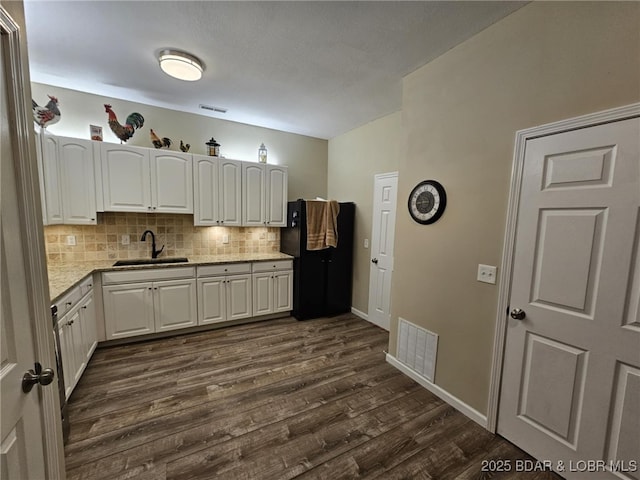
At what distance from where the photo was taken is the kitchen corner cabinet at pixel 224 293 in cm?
317

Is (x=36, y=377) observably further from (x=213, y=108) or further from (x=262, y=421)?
(x=213, y=108)

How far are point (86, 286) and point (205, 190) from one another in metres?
1.57

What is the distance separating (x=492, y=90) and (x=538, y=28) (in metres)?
0.35

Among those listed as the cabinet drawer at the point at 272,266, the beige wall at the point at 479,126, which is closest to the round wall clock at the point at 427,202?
the beige wall at the point at 479,126

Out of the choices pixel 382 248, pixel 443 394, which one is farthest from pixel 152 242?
pixel 443 394

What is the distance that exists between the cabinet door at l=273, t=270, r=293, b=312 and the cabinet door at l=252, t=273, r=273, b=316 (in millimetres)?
60

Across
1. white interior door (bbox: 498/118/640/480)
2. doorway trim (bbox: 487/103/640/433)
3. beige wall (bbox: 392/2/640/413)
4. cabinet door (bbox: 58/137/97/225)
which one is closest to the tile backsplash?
cabinet door (bbox: 58/137/97/225)

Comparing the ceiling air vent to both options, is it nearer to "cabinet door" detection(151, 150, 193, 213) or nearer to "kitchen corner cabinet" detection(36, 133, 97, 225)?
"cabinet door" detection(151, 150, 193, 213)

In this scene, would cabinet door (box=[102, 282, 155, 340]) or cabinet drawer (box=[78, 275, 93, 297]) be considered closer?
cabinet drawer (box=[78, 275, 93, 297])

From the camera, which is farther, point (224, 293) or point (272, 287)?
point (272, 287)

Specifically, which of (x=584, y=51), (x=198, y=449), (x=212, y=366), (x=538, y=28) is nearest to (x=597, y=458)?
(x=584, y=51)

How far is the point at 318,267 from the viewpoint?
3.70m

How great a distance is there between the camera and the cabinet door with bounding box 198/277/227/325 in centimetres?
316

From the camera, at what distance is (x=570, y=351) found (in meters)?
1.46
